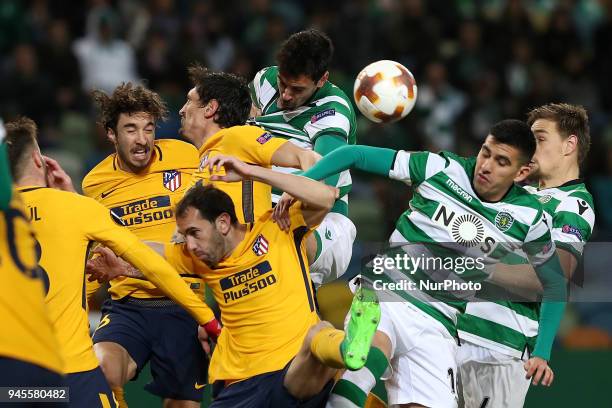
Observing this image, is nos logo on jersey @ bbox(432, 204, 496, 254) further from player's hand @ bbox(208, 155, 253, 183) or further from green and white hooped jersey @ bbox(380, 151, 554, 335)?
player's hand @ bbox(208, 155, 253, 183)

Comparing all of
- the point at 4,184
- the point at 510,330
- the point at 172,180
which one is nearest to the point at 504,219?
the point at 510,330

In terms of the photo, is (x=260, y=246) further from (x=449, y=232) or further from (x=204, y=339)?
(x=449, y=232)

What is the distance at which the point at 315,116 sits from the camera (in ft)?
23.2

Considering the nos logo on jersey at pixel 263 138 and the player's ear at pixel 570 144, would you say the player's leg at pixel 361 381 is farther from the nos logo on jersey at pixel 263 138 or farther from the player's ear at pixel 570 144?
the player's ear at pixel 570 144

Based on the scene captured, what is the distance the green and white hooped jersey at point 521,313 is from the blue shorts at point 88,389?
218cm

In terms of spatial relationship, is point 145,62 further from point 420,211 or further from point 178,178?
point 420,211

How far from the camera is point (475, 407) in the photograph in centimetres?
659

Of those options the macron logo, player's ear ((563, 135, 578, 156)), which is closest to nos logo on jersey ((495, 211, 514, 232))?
the macron logo

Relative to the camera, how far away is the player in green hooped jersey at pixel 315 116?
269 inches

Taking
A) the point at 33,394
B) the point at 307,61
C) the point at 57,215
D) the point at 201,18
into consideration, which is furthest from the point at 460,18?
the point at 33,394

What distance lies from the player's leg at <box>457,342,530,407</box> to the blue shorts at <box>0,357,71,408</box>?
279 centimetres

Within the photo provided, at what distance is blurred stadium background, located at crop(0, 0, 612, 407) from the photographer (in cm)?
1151

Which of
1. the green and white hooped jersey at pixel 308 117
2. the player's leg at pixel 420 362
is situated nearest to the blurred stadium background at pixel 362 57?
the green and white hooped jersey at pixel 308 117

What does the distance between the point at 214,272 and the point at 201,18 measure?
7516 millimetres
